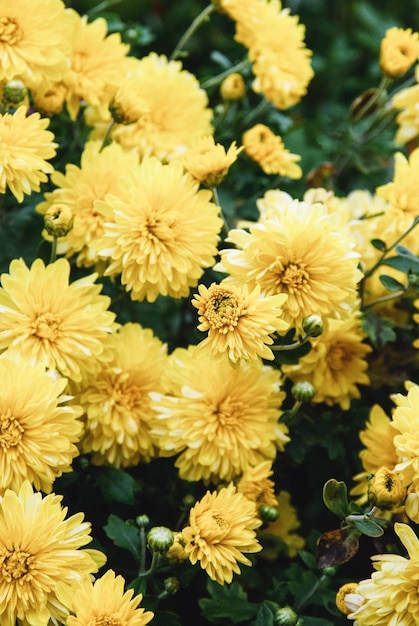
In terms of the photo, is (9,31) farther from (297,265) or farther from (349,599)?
(349,599)

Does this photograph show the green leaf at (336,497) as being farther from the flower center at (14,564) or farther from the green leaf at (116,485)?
the flower center at (14,564)

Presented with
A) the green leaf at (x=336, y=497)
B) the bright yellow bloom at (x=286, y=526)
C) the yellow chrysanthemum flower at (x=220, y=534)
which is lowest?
the bright yellow bloom at (x=286, y=526)

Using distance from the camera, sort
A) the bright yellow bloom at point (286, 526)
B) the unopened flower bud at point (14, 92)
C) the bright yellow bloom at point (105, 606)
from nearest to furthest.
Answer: the bright yellow bloom at point (105, 606) < the unopened flower bud at point (14, 92) < the bright yellow bloom at point (286, 526)

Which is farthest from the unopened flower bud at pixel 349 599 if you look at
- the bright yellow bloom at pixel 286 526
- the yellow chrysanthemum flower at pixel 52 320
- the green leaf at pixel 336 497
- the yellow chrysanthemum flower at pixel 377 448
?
the yellow chrysanthemum flower at pixel 52 320

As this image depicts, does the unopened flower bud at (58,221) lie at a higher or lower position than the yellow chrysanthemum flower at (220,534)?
higher

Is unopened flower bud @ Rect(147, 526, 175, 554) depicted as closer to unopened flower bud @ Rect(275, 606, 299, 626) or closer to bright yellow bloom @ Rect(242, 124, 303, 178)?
unopened flower bud @ Rect(275, 606, 299, 626)

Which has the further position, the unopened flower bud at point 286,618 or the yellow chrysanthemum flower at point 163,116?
the yellow chrysanthemum flower at point 163,116

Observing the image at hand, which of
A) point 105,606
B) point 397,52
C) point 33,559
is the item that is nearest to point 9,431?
point 33,559

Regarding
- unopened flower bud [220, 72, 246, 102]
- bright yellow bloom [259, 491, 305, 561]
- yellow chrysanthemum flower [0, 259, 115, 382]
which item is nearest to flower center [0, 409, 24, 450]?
yellow chrysanthemum flower [0, 259, 115, 382]
